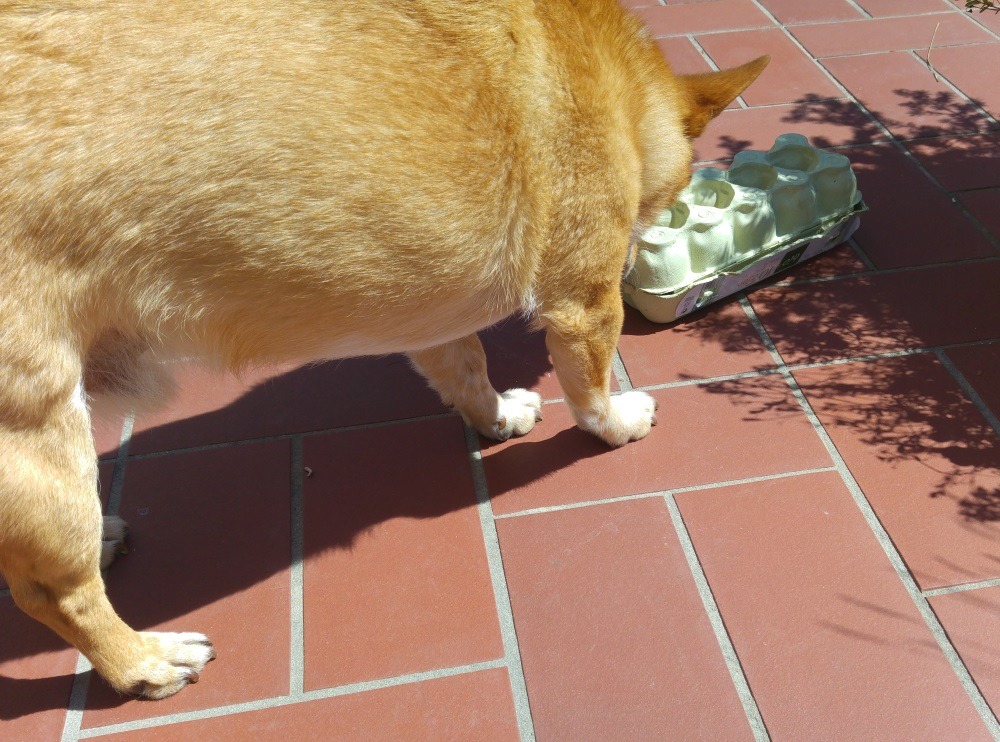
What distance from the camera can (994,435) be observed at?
106 inches

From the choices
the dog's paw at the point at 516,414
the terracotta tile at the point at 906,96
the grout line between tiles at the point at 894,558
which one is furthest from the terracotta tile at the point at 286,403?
the terracotta tile at the point at 906,96

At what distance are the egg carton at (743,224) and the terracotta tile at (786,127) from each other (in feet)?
1.54

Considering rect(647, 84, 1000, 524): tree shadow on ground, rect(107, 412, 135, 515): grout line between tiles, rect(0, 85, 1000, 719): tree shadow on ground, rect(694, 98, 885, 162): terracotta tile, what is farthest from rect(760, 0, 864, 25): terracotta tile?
rect(107, 412, 135, 515): grout line between tiles

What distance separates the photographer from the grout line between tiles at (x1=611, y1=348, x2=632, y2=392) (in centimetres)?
296

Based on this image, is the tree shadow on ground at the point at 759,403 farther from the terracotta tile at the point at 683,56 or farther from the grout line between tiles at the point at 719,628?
the terracotta tile at the point at 683,56

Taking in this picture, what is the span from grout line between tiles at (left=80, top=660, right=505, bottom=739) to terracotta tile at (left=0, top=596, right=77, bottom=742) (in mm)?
121

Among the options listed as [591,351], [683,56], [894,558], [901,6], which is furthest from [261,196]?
[901,6]

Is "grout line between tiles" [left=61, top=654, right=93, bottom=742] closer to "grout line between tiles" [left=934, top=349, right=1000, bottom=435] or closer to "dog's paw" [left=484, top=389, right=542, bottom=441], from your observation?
"dog's paw" [left=484, top=389, right=542, bottom=441]

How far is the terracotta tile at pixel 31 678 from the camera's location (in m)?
2.15

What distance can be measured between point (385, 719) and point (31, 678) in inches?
38.0

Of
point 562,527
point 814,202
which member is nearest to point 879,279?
point 814,202

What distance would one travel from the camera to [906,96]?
4188mm

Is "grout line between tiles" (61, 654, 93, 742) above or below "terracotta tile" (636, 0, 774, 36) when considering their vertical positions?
below

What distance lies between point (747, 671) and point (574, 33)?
1.65 metres
